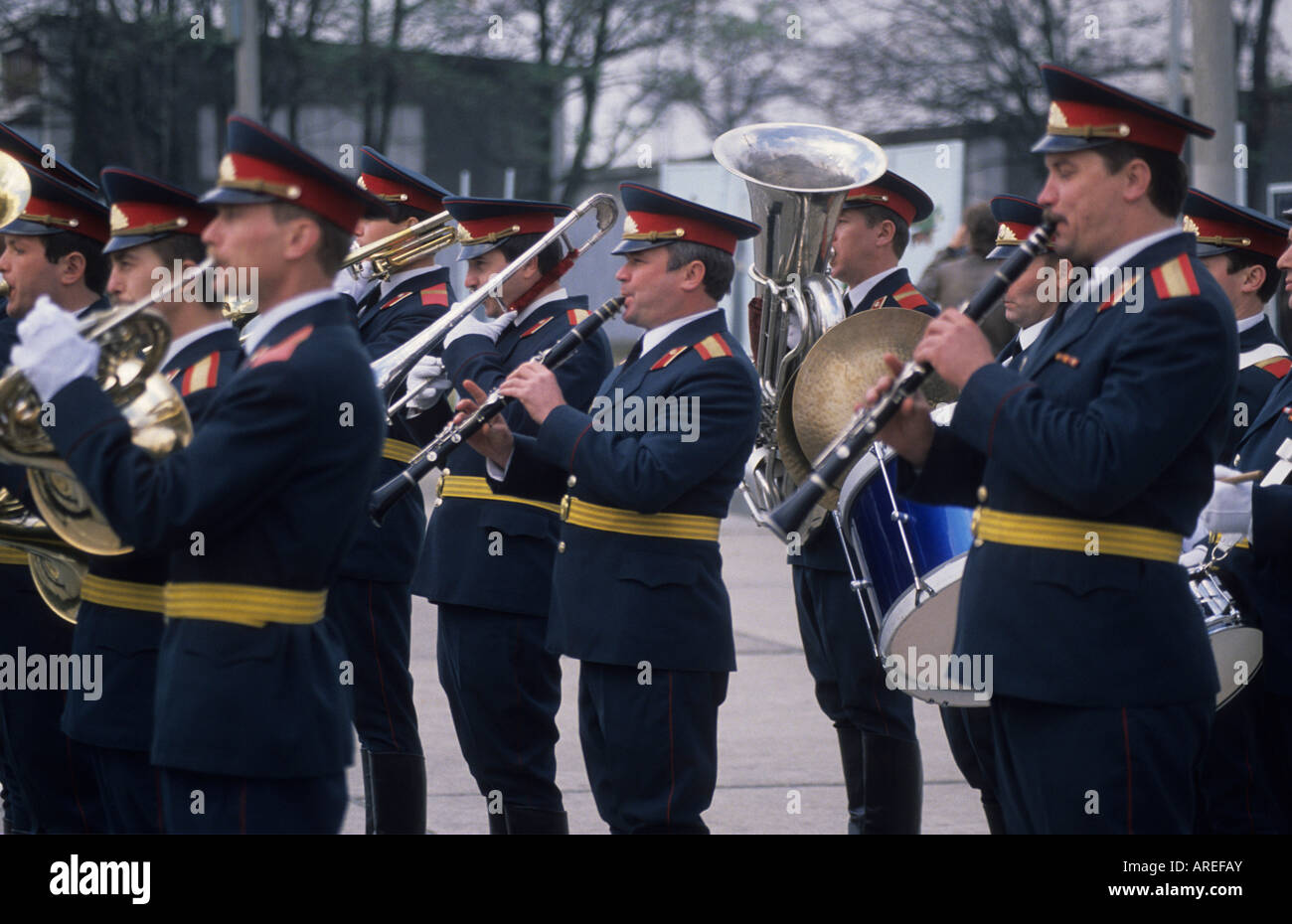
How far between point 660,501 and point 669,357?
→ 0.39m

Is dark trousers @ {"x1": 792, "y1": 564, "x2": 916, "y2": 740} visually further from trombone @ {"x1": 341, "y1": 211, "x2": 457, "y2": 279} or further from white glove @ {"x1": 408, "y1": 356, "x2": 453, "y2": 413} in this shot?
trombone @ {"x1": 341, "y1": 211, "x2": 457, "y2": 279}

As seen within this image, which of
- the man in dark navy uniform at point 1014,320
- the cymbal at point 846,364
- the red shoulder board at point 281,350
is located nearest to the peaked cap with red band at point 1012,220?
the man in dark navy uniform at point 1014,320

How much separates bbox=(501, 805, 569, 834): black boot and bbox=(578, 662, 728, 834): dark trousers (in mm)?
599

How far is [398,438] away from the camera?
17.7 feet

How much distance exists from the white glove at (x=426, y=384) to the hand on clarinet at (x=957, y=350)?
2.08 m

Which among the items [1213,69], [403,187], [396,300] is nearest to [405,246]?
[396,300]

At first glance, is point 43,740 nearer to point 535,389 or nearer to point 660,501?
point 535,389

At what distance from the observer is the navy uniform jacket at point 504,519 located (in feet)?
16.1

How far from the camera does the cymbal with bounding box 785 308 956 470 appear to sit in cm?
463

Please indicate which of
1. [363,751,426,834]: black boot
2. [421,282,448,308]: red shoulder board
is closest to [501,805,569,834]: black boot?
[363,751,426,834]: black boot

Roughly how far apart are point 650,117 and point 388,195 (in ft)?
64.3

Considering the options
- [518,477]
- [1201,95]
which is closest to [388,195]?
[518,477]

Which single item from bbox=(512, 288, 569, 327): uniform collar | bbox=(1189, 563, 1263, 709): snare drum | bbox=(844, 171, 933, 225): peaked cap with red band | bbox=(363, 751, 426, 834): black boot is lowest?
bbox=(363, 751, 426, 834): black boot
